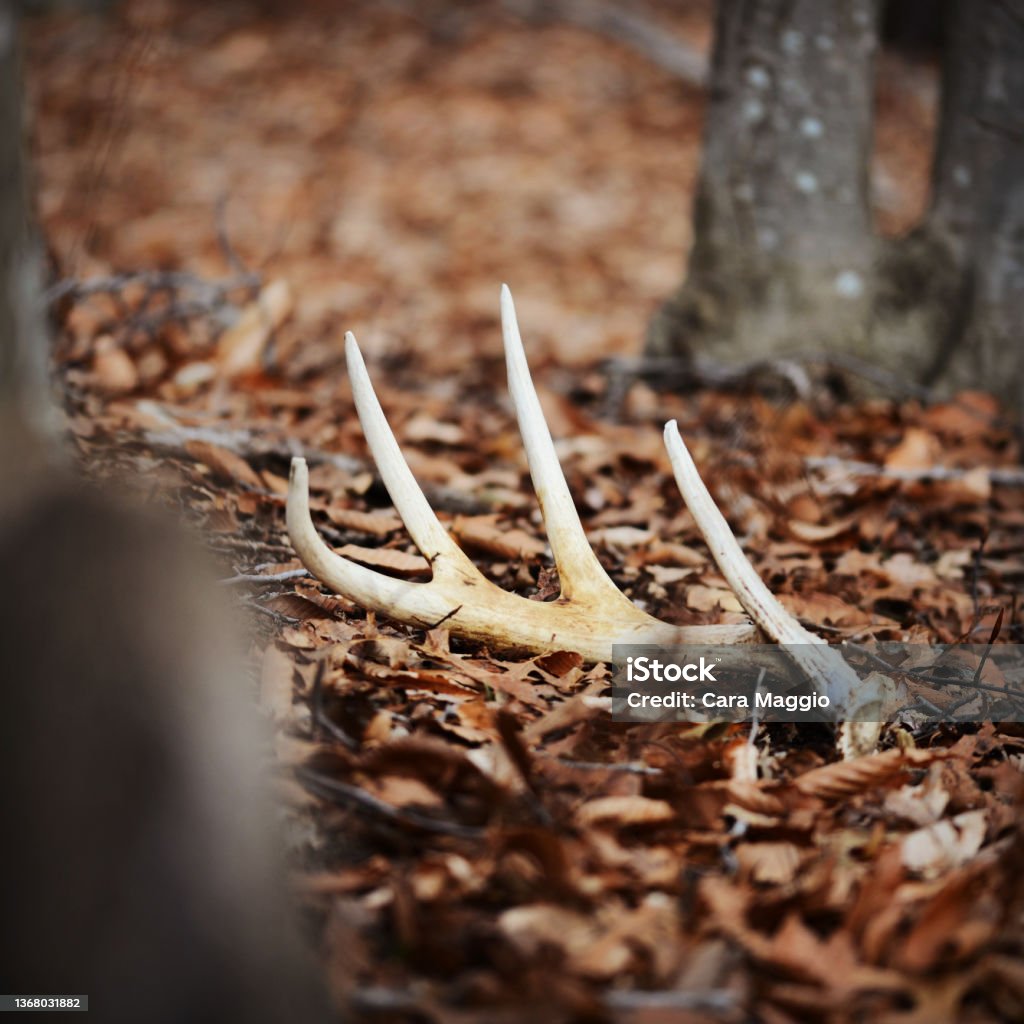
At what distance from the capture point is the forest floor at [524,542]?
124cm

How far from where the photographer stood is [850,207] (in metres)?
3.79

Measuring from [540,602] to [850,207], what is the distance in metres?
2.69

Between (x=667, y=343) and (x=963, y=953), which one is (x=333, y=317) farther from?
(x=963, y=953)

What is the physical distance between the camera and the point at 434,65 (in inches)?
288

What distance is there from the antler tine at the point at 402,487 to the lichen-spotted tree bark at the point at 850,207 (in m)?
2.32

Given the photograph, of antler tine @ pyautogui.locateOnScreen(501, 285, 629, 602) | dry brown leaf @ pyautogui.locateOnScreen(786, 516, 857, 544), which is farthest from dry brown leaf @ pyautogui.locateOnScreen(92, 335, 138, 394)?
dry brown leaf @ pyautogui.locateOnScreen(786, 516, 857, 544)

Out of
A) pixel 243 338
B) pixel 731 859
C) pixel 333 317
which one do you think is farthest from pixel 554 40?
pixel 731 859

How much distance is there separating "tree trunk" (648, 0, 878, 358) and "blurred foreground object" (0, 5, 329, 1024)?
314 centimetres

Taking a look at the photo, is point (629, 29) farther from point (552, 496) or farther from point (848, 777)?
point (848, 777)

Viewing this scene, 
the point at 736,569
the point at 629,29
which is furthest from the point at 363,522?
the point at 629,29

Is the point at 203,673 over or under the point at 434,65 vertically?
under

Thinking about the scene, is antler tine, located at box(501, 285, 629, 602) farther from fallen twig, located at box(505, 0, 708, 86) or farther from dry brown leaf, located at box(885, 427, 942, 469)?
fallen twig, located at box(505, 0, 708, 86)

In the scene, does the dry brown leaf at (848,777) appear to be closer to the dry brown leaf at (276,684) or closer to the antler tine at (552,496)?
the antler tine at (552,496)

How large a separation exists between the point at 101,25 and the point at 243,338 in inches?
212
